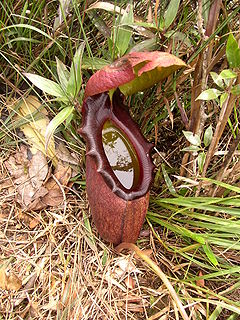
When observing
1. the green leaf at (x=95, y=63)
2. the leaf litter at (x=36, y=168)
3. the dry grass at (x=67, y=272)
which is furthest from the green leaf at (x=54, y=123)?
the dry grass at (x=67, y=272)

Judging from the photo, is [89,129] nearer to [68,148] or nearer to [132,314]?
[68,148]

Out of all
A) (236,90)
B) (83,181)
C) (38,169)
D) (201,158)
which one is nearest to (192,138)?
(201,158)

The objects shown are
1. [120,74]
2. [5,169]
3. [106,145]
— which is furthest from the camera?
[5,169]

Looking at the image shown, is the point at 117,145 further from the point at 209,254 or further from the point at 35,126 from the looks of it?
the point at 209,254

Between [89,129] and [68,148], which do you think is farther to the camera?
[68,148]

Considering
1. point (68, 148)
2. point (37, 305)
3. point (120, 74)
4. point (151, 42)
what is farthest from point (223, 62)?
point (37, 305)

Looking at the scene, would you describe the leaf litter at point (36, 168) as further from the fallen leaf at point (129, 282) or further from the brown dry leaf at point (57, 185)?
the fallen leaf at point (129, 282)

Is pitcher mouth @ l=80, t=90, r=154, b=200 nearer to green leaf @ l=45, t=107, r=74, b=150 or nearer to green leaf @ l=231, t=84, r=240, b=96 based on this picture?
green leaf @ l=45, t=107, r=74, b=150
